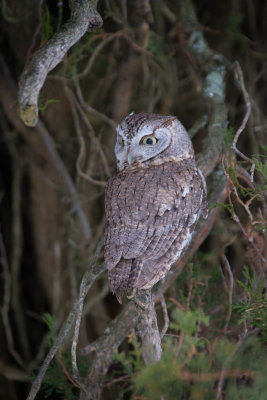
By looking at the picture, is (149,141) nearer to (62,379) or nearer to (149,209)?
(149,209)

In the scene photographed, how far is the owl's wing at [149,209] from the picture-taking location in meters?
1.72

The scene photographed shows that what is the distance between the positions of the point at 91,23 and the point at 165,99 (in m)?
1.62

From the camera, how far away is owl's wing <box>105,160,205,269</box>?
1720 millimetres

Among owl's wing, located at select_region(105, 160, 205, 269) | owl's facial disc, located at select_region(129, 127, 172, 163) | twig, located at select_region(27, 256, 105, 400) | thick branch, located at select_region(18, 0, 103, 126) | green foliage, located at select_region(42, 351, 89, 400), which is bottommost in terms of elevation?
green foliage, located at select_region(42, 351, 89, 400)

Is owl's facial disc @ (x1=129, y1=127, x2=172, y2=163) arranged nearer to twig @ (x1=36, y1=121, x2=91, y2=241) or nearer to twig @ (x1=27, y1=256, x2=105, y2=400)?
twig @ (x1=27, y1=256, x2=105, y2=400)

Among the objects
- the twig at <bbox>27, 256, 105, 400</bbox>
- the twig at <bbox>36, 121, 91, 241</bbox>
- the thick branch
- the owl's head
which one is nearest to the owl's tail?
the twig at <bbox>27, 256, 105, 400</bbox>

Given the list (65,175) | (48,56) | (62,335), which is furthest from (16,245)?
(48,56)

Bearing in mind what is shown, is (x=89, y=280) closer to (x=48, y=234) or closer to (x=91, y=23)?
(x=91, y=23)

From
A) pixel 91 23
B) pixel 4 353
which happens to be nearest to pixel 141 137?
pixel 91 23

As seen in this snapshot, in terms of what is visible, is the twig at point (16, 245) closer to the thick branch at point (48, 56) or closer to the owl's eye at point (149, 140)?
the owl's eye at point (149, 140)

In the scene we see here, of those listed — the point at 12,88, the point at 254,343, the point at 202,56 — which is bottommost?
the point at 254,343

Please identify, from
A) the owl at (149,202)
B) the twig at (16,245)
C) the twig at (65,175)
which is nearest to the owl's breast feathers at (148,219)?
the owl at (149,202)

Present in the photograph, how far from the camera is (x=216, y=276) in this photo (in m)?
2.30

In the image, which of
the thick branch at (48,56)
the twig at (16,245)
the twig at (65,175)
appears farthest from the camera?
the twig at (16,245)
